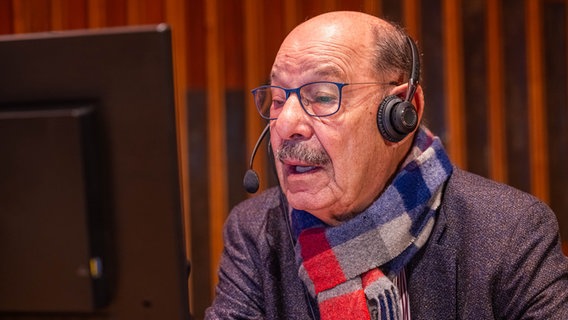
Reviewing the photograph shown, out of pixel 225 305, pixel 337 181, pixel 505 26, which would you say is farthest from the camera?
pixel 505 26

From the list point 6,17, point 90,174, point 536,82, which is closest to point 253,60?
point 6,17

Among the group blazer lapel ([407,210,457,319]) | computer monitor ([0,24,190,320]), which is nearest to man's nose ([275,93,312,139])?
blazer lapel ([407,210,457,319])

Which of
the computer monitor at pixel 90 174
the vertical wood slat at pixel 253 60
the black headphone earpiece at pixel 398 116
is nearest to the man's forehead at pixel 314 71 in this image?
the black headphone earpiece at pixel 398 116

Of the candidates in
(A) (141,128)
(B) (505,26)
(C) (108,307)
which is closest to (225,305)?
(C) (108,307)

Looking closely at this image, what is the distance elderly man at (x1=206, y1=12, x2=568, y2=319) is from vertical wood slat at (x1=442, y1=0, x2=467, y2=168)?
1799 mm

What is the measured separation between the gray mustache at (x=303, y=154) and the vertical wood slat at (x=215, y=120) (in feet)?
6.42

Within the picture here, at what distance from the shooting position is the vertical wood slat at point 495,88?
3.31 meters

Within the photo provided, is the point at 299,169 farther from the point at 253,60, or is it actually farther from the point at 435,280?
the point at 253,60

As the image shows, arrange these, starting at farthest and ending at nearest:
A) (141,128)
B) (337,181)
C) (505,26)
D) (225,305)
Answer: (505,26)
(225,305)
(337,181)
(141,128)

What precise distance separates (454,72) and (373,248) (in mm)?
2031

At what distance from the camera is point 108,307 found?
1.01 m

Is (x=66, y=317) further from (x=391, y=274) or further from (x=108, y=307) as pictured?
(x=391, y=274)

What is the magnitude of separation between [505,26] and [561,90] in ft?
1.32

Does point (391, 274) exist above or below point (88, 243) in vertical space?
below
